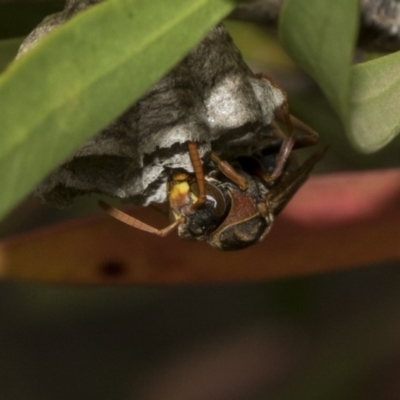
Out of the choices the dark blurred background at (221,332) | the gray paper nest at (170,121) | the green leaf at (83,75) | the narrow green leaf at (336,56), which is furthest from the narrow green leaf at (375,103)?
the dark blurred background at (221,332)

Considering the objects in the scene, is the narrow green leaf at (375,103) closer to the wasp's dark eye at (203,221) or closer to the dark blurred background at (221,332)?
the wasp's dark eye at (203,221)

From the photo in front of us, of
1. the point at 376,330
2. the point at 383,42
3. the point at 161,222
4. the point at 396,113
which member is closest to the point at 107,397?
the point at 376,330

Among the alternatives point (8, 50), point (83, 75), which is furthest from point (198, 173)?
point (83, 75)

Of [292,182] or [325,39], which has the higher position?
[325,39]

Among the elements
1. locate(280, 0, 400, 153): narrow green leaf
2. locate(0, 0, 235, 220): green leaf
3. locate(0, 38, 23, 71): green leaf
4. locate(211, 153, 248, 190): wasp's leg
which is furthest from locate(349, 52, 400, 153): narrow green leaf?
locate(0, 38, 23, 71): green leaf

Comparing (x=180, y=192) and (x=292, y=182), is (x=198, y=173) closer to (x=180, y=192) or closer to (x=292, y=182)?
(x=180, y=192)

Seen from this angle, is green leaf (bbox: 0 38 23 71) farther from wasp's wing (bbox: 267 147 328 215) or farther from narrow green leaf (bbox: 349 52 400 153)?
narrow green leaf (bbox: 349 52 400 153)
